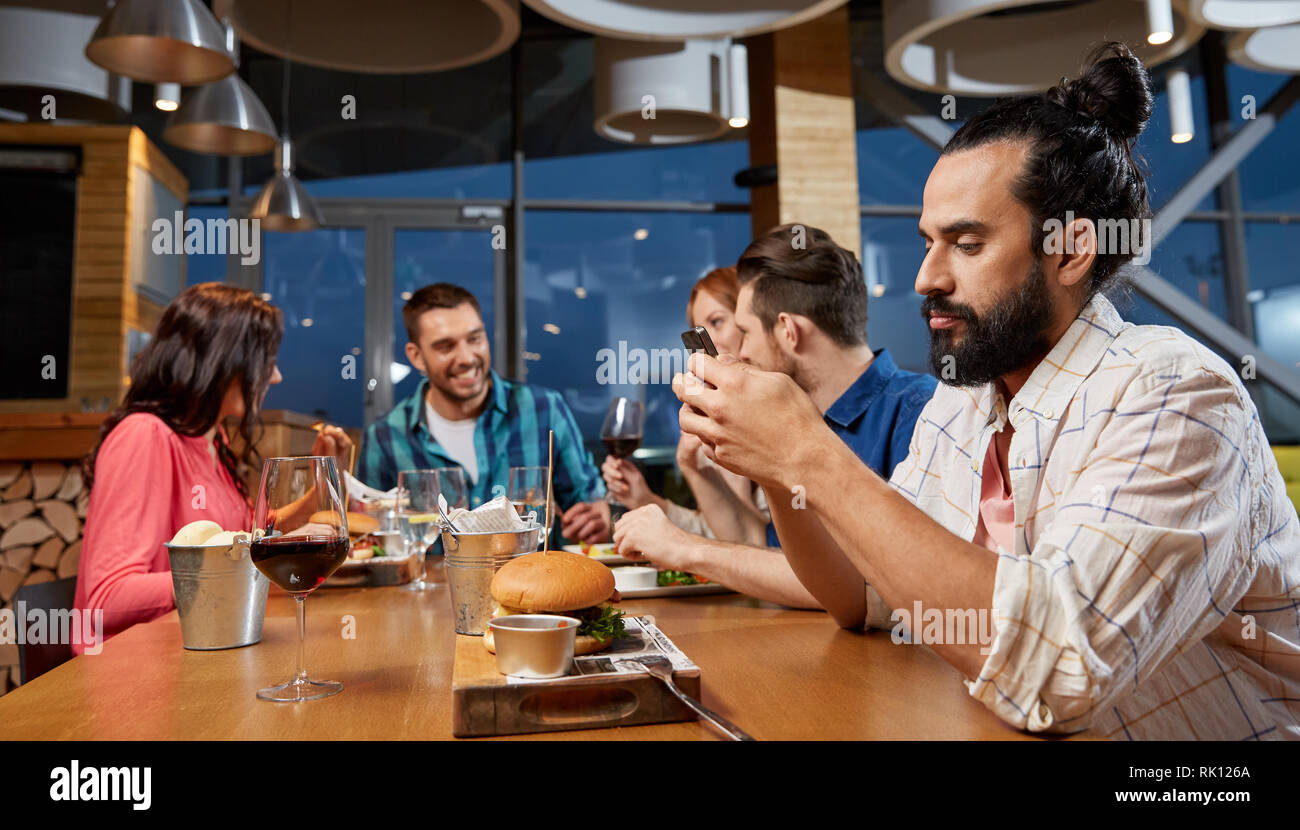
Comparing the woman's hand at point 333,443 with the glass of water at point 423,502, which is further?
the woman's hand at point 333,443

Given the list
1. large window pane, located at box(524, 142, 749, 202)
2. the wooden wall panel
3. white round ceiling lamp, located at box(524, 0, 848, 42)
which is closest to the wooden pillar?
large window pane, located at box(524, 142, 749, 202)

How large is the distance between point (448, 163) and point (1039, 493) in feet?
21.9

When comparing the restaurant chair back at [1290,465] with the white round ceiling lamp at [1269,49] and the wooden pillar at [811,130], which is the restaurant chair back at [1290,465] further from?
the wooden pillar at [811,130]

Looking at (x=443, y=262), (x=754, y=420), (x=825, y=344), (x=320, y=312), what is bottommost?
(x=754, y=420)

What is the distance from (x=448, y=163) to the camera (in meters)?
7.20

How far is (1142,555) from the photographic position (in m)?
0.94

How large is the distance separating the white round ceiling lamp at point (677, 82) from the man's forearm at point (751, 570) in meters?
3.47

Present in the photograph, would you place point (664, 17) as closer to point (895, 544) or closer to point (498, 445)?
point (498, 445)

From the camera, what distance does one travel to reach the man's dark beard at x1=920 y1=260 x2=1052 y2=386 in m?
1.29

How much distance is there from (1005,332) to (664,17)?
6.46 feet

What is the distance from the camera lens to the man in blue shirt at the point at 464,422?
342 cm

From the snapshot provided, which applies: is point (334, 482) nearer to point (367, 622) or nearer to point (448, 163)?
point (367, 622)

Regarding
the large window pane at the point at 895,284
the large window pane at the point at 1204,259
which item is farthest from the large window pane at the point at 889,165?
the large window pane at the point at 1204,259

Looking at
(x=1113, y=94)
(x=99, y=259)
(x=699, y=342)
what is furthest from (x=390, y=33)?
(x=99, y=259)
